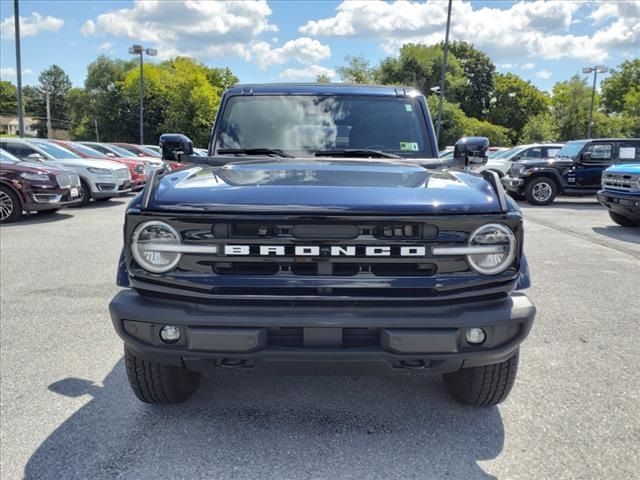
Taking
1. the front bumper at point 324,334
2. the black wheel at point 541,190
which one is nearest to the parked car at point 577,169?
the black wheel at point 541,190

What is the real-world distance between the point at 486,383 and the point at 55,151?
13.0 m

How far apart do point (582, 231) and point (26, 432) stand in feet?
32.0

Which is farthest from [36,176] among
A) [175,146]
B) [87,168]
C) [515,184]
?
[515,184]

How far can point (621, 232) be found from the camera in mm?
9914

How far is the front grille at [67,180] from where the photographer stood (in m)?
10.5

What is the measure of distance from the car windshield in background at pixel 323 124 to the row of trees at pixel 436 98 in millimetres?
45580

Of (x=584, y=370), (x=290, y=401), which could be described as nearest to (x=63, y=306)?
(x=290, y=401)

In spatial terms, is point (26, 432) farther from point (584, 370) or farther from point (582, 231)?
point (582, 231)

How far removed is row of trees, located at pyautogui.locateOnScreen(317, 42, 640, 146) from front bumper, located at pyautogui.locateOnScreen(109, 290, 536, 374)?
5273cm

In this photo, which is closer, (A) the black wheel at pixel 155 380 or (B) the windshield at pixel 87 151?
(A) the black wheel at pixel 155 380

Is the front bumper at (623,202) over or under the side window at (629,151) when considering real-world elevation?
under

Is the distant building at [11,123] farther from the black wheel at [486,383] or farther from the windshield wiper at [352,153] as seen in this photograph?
the black wheel at [486,383]

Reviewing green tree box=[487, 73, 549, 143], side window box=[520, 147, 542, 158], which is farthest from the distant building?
side window box=[520, 147, 542, 158]

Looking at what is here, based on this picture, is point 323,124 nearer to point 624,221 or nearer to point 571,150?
point 624,221
